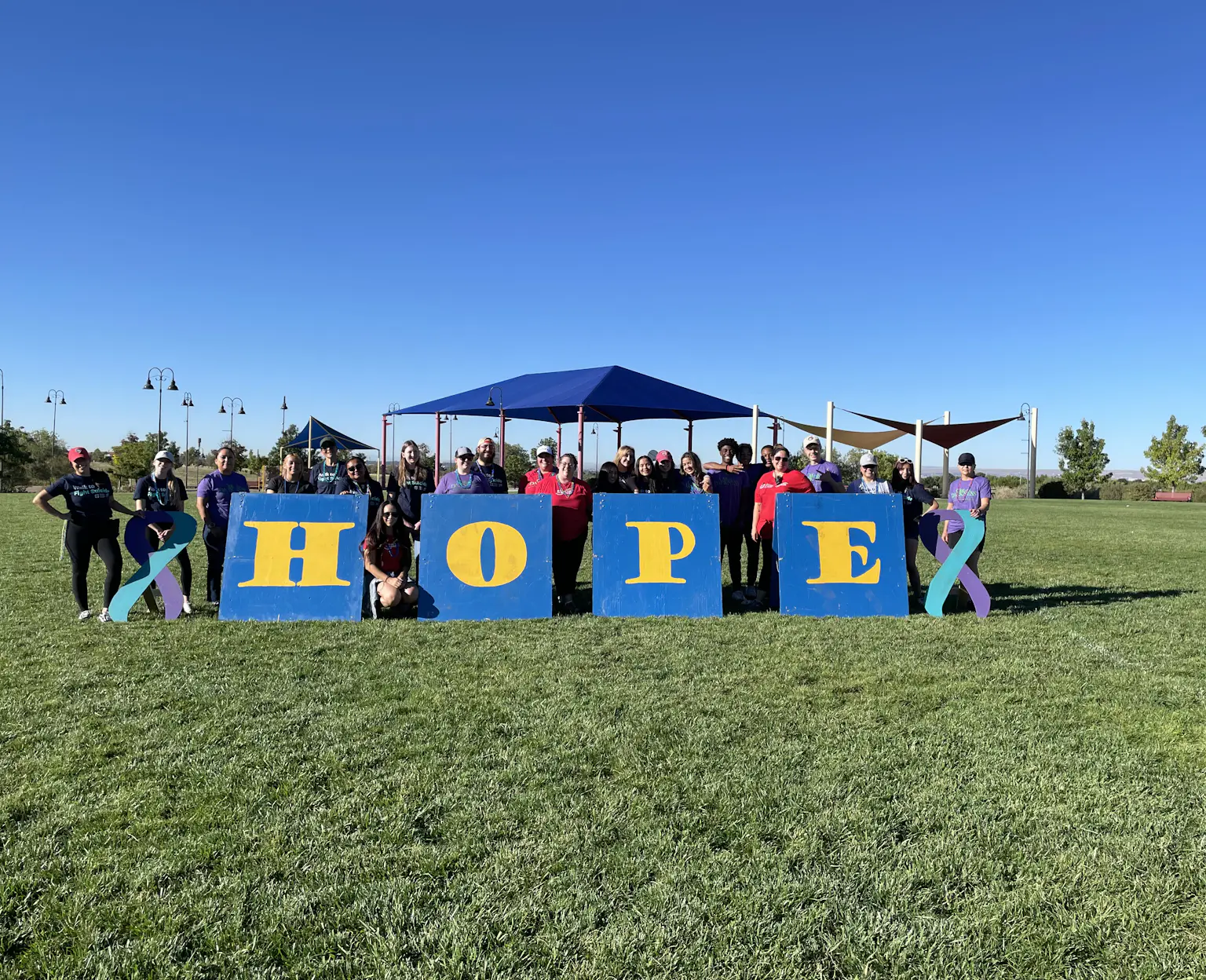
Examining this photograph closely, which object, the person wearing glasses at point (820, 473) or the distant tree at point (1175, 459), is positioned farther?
the distant tree at point (1175, 459)

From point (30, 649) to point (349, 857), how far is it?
4475mm

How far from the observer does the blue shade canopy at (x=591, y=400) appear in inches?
470

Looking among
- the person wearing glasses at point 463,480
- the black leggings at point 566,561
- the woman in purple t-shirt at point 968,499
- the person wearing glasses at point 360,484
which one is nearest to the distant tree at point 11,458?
the person wearing glasses at point 360,484

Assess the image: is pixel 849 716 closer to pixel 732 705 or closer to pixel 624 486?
pixel 732 705

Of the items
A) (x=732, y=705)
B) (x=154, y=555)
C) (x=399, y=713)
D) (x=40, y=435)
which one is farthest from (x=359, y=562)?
(x=40, y=435)

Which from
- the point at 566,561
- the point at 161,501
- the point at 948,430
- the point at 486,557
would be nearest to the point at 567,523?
the point at 566,561

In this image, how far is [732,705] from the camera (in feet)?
14.7

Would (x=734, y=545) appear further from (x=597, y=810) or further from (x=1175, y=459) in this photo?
(x=1175, y=459)

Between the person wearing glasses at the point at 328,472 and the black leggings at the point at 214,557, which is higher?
the person wearing glasses at the point at 328,472

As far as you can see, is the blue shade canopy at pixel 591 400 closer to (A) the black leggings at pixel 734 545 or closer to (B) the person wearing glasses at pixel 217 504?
(A) the black leggings at pixel 734 545

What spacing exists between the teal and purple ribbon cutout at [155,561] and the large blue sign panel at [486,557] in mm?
2147

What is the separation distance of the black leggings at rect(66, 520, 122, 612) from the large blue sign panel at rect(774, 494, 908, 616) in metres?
6.09

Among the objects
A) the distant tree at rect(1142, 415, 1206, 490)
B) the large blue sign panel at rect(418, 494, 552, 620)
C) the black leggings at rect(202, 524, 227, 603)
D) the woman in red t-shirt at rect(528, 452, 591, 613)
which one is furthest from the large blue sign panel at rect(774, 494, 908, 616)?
the distant tree at rect(1142, 415, 1206, 490)

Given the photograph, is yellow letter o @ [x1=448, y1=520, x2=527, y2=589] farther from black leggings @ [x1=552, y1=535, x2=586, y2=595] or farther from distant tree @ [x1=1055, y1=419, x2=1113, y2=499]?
distant tree @ [x1=1055, y1=419, x2=1113, y2=499]
